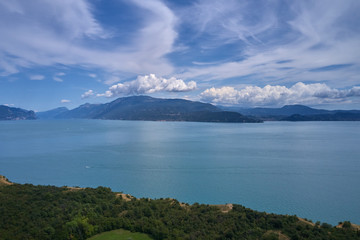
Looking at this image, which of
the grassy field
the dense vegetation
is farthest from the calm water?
the grassy field

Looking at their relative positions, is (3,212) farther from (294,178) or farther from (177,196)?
Result: (294,178)

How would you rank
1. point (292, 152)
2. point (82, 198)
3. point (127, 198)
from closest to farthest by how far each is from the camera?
point (82, 198) → point (127, 198) → point (292, 152)

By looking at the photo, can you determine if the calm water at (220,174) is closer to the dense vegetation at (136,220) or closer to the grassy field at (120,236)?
the dense vegetation at (136,220)

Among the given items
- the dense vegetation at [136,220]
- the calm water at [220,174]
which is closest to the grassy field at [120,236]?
the dense vegetation at [136,220]

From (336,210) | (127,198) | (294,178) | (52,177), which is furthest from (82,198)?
(294,178)

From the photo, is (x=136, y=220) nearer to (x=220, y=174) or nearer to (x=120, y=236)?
(x=120, y=236)

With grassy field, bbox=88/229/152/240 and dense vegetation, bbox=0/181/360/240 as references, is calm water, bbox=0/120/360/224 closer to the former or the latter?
dense vegetation, bbox=0/181/360/240

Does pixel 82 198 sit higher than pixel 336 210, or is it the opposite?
pixel 82 198
